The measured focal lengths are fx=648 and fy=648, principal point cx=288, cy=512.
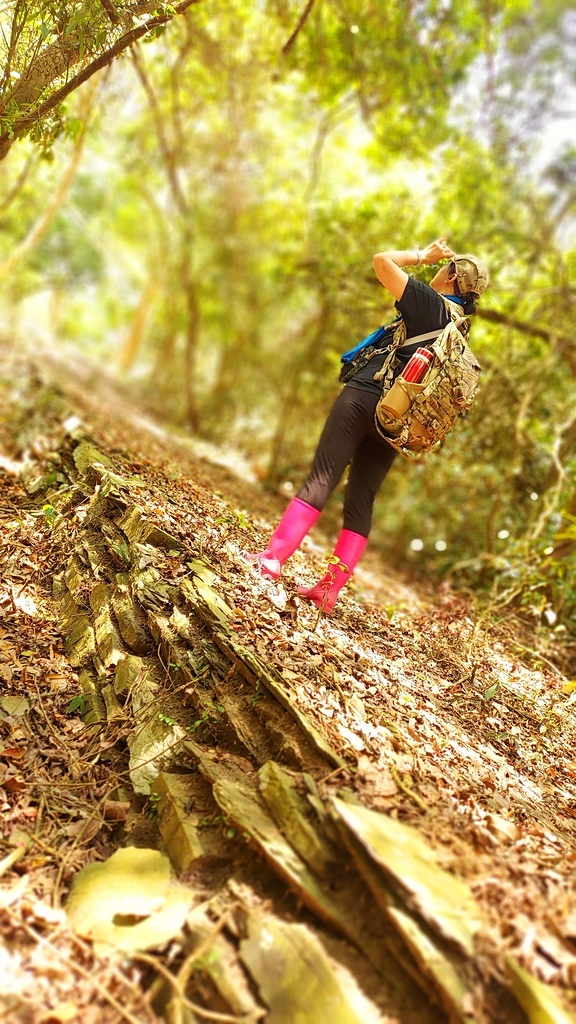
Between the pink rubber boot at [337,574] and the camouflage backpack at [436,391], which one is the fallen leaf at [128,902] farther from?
the camouflage backpack at [436,391]

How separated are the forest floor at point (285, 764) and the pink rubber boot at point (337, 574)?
0.29 ft

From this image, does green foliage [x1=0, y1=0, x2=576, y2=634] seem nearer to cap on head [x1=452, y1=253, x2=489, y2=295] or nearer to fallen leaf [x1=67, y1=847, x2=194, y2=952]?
fallen leaf [x1=67, y1=847, x2=194, y2=952]

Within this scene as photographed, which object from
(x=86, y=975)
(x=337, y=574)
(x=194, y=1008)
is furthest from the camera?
(x=337, y=574)

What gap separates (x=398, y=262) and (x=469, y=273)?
1.37 ft

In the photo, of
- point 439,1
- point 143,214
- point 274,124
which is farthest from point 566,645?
point 143,214

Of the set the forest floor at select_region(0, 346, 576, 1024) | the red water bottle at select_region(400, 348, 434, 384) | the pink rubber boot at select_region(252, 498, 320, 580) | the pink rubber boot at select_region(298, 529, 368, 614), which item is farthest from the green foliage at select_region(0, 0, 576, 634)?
the red water bottle at select_region(400, 348, 434, 384)

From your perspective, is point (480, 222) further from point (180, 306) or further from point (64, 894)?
point (180, 306)

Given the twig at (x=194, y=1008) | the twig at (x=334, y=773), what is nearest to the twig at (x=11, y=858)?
the twig at (x=194, y=1008)

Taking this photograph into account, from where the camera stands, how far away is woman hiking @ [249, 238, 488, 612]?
11.8 feet

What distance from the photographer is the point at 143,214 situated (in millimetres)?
20859

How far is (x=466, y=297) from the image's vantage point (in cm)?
383

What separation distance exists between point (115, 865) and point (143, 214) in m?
21.8

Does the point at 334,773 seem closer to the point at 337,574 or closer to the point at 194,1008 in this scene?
the point at 194,1008

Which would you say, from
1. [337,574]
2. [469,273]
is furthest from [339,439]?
[469,273]
